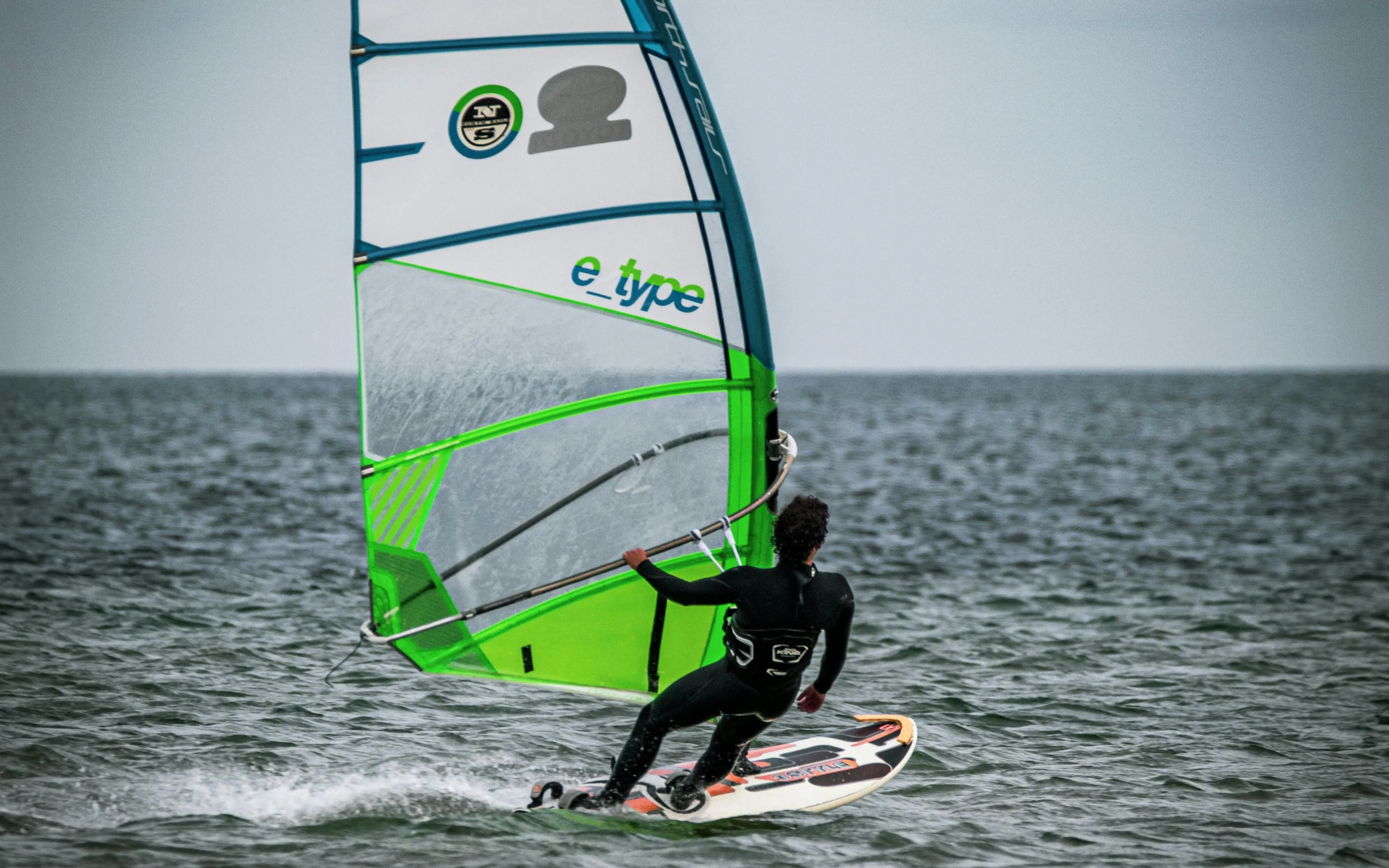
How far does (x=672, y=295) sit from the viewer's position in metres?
6.05

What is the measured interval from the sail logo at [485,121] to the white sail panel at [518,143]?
1 centimetres

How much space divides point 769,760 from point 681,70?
A: 11.6ft

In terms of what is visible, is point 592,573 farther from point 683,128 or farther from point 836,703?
point 836,703

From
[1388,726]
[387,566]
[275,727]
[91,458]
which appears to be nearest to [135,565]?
[275,727]

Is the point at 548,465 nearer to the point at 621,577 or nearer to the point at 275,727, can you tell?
the point at 621,577

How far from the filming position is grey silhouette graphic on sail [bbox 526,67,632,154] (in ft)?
18.8

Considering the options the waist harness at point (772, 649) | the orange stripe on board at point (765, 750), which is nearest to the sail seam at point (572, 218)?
the waist harness at point (772, 649)

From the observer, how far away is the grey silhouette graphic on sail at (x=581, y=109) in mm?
5742

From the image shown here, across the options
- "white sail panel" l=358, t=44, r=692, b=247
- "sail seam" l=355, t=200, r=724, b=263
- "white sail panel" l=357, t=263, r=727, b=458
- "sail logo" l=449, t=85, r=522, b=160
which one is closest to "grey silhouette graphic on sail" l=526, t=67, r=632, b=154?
"white sail panel" l=358, t=44, r=692, b=247

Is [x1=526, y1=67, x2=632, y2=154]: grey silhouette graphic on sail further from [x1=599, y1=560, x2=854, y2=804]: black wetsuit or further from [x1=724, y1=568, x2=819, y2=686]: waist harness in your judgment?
[x1=724, y1=568, x2=819, y2=686]: waist harness

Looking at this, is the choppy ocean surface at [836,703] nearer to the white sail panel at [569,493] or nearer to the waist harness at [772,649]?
the waist harness at [772,649]

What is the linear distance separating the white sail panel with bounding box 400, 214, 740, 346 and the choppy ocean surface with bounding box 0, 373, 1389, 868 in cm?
238

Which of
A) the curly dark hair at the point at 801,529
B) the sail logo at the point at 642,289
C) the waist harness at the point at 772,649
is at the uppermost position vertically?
the sail logo at the point at 642,289

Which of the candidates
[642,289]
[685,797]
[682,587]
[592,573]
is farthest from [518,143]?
[685,797]
